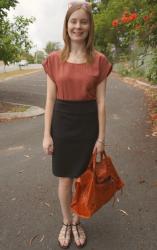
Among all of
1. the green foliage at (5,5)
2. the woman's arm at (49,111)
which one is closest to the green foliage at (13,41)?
the green foliage at (5,5)

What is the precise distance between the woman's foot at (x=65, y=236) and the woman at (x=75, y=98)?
4 cm

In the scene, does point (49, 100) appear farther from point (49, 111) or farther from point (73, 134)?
point (73, 134)

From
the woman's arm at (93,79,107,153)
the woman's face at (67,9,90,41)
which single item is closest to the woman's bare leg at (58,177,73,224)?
the woman's arm at (93,79,107,153)

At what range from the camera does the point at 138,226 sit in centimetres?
376

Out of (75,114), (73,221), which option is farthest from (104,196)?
(75,114)

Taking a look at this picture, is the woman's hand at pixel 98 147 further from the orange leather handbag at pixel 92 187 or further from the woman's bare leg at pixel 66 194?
the woman's bare leg at pixel 66 194

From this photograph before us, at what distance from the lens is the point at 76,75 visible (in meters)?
2.96

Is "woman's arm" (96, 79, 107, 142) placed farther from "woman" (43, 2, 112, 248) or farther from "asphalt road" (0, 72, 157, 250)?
"asphalt road" (0, 72, 157, 250)

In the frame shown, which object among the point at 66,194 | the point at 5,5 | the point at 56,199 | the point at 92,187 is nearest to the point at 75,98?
the point at 92,187

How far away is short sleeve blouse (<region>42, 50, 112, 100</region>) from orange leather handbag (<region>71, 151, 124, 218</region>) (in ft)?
1.86

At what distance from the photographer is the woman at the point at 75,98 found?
2973mm

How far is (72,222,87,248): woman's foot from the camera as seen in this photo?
3446 mm

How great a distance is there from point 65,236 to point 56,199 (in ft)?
3.03

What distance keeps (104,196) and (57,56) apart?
125cm
